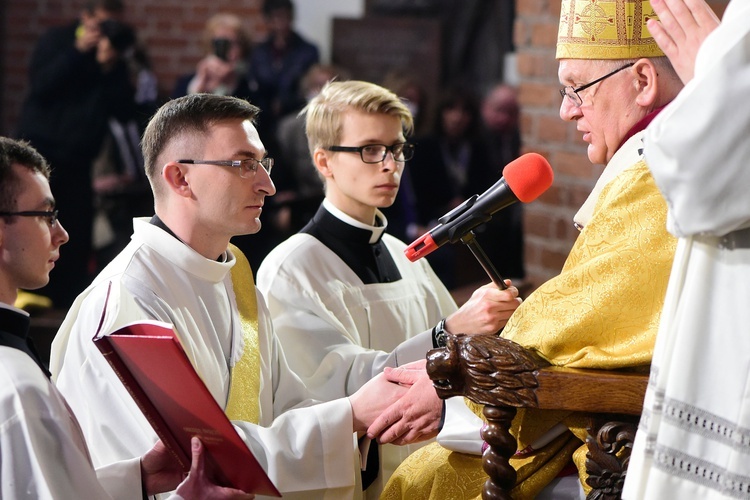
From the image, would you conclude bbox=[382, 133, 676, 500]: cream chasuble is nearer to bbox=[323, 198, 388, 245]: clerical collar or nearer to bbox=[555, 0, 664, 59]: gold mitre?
bbox=[555, 0, 664, 59]: gold mitre

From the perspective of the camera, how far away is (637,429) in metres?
2.08

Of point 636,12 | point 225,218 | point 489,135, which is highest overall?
point 636,12

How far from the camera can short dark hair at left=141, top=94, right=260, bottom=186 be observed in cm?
279

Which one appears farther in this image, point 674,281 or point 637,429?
point 637,429

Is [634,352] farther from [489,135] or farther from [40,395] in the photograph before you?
[489,135]

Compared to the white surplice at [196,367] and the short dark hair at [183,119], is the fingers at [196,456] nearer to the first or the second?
the white surplice at [196,367]

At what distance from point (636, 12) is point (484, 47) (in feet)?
20.4

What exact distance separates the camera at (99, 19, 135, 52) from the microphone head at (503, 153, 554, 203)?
5.48m

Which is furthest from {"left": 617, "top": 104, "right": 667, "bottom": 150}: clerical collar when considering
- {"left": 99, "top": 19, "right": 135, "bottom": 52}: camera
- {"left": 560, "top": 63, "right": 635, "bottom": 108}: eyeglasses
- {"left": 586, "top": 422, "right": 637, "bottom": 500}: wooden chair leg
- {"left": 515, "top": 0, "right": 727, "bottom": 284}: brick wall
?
{"left": 99, "top": 19, "right": 135, "bottom": 52}: camera

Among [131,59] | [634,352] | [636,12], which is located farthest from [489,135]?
[634,352]

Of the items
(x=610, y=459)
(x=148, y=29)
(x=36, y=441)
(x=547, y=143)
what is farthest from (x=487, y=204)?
(x=148, y=29)

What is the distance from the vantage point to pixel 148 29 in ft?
30.2

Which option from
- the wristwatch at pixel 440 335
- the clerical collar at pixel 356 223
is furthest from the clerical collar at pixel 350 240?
the wristwatch at pixel 440 335

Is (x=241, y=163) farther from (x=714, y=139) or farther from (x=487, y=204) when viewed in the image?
(x=714, y=139)
